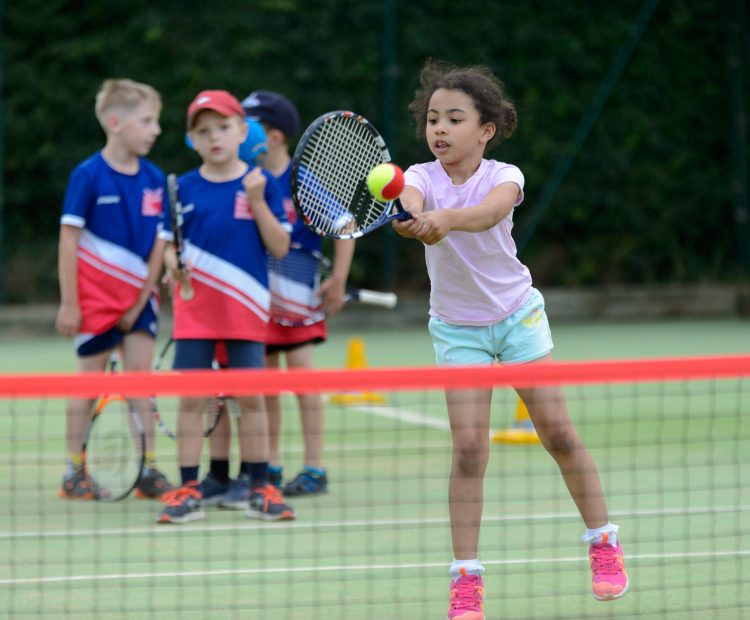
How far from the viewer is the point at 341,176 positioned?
14.2 ft

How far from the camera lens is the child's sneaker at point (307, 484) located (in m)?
5.91

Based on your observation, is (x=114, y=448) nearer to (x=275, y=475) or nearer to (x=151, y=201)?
(x=275, y=475)

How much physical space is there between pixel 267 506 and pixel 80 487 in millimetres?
901

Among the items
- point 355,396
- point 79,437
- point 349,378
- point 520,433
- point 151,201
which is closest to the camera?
point 349,378

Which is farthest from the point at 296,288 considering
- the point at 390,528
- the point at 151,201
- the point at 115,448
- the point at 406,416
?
the point at 406,416

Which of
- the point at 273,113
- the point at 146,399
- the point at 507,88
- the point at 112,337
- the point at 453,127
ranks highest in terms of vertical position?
the point at 507,88

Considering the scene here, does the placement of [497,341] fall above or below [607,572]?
above

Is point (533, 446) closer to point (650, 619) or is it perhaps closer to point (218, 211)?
point (218, 211)

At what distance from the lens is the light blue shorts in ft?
13.9

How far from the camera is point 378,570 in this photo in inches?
184

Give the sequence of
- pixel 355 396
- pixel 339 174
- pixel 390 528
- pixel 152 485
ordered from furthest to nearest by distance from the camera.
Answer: pixel 355 396
pixel 152 485
pixel 390 528
pixel 339 174

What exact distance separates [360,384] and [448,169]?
1.03 m

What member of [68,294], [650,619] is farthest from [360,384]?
[68,294]

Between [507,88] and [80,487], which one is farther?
[507,88]
